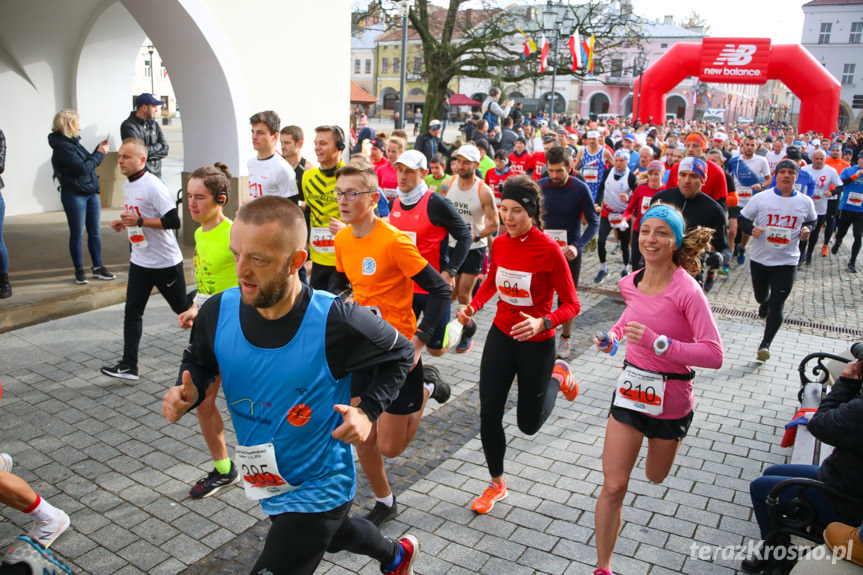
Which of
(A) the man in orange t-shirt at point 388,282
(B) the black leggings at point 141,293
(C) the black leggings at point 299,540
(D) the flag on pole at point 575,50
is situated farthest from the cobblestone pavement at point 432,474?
(D) the flag on pole at point 575,50

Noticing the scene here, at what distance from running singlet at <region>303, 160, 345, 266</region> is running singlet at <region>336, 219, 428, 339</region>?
4.53ft

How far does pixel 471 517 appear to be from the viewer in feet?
13.1

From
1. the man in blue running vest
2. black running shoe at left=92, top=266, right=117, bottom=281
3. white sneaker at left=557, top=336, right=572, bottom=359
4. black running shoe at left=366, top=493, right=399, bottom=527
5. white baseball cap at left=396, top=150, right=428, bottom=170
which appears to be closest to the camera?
the man in blue running vest

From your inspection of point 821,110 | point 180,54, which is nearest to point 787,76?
point 821,110

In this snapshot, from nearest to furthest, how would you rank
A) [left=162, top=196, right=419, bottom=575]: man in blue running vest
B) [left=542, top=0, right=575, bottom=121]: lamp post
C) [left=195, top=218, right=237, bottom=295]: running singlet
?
[left=162, top=196, right=419, bottom=575]: man in blue running vest → [left=195, top=218, right=237, bottom=295]: running singlet → [left=542, top=0, right=575, bottom=121]: lamp post

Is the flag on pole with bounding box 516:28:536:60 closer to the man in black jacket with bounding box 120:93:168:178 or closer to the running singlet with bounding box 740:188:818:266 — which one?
the man in black jacket with bounding box 120:93:168:178

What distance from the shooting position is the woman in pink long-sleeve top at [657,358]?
3.33 metres

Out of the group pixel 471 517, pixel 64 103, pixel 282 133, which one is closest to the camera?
pixel 471 517

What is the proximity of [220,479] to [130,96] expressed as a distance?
10.4 metres

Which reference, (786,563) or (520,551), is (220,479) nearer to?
(520,551)

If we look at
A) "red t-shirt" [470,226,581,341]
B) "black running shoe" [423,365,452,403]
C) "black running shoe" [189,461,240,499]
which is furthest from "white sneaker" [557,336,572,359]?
"black running shoe" [189,461,240,499]

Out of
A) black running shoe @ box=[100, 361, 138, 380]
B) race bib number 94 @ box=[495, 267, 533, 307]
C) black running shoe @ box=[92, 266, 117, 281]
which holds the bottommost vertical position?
black running shoe @ box=[100, 361, 138, 380]

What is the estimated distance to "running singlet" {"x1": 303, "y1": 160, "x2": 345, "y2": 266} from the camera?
18.9ft

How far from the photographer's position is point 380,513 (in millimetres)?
3852
